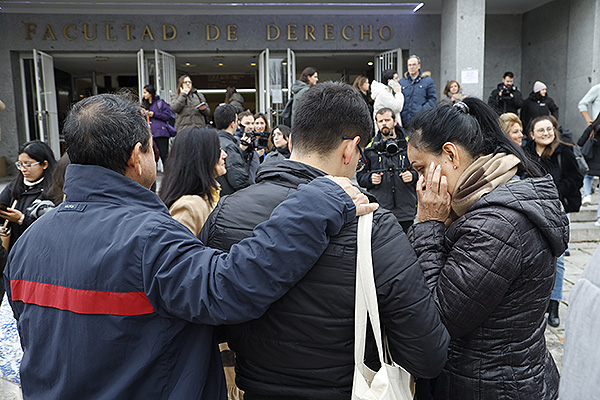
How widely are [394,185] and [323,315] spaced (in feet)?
13.0

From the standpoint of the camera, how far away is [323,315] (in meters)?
1.38

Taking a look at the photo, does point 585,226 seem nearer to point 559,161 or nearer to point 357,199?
point 559,161

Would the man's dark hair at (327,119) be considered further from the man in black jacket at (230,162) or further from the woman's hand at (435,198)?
the man in black jacket at (230,162)

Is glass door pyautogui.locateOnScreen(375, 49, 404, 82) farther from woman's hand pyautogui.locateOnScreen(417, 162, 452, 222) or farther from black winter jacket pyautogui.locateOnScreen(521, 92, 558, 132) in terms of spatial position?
woman's hand pyautogui.locateOnScreen(417, 162, 452, 222)

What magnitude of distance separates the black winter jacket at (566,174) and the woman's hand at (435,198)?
10.6 feet

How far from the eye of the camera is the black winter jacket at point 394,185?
17.0ft

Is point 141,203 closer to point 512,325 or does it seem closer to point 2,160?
point 512,325

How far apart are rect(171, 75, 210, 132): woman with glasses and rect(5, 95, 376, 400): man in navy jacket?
732 cm

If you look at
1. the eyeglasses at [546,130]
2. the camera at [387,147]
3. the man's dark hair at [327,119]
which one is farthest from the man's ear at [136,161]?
the eyeglasses at [546,130]

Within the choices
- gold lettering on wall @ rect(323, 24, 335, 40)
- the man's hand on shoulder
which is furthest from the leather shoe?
gold lettering on wall @ rect(323, 24, 335, 40)

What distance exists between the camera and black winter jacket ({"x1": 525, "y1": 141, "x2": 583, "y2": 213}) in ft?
15.2

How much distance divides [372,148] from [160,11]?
28.8 feet

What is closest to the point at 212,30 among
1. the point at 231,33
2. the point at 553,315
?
the point at 231,33

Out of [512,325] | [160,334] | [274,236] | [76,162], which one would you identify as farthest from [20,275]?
[512,325]
